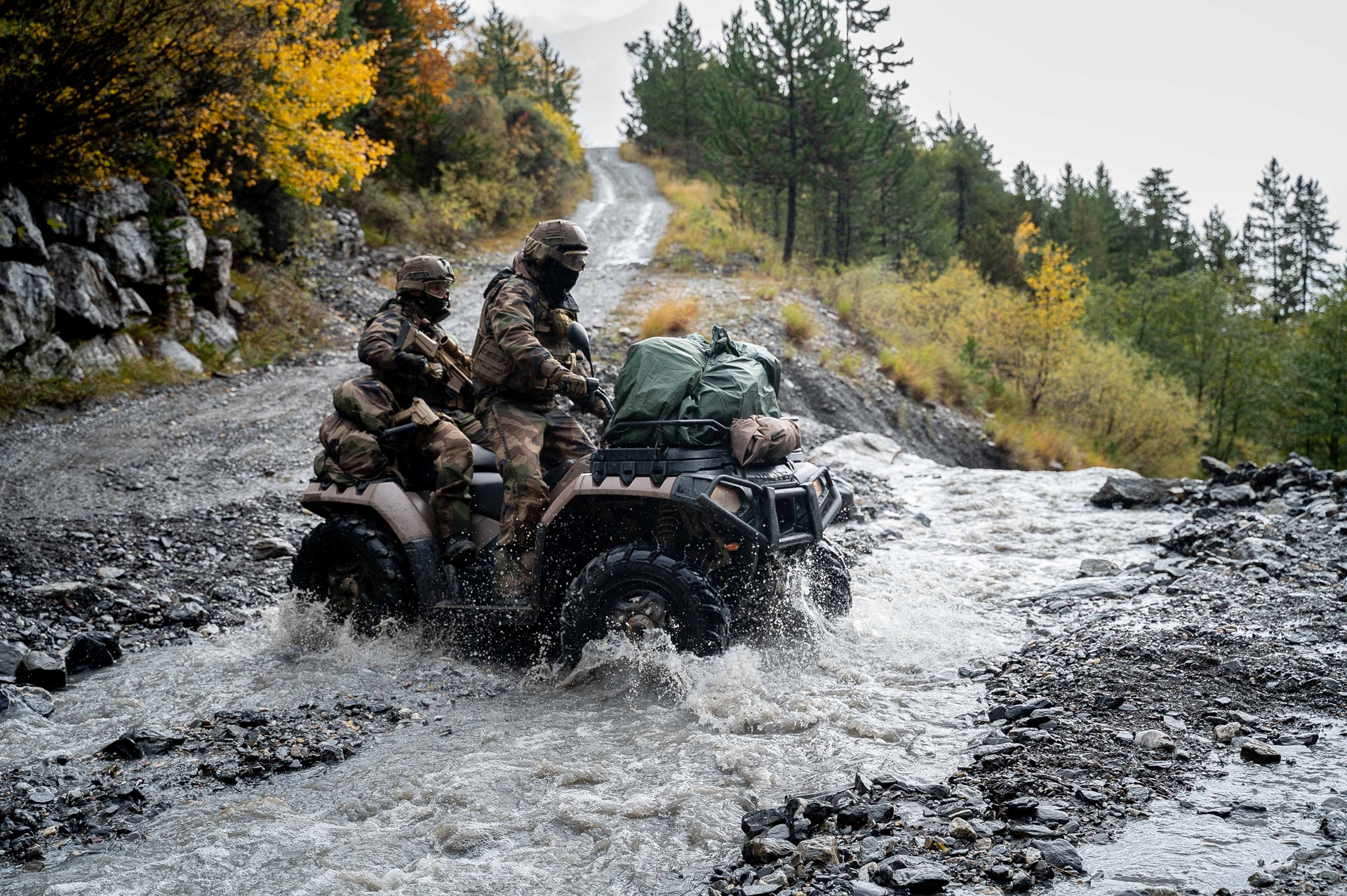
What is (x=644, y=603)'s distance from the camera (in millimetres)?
4875

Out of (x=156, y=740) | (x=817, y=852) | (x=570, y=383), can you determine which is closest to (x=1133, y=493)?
(x=570, y=383)

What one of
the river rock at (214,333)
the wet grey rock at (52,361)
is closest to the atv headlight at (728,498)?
the wet grey rock at (52,361)

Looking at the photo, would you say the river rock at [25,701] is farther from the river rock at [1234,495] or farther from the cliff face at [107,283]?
the river rock at [1234,495]

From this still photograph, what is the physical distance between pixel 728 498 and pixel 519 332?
1631 mm

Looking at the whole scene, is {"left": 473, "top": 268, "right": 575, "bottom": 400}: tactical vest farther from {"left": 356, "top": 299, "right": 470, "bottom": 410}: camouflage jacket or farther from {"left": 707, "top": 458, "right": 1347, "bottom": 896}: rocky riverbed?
{"left": 707, "top": 458, "right": 1347, "bottom": 896}: rocky riverbed

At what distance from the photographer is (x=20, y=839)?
3.64 metres

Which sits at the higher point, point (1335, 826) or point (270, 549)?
point (1335, 826)

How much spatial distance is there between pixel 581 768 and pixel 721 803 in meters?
0.71

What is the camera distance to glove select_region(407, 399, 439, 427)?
5973mm

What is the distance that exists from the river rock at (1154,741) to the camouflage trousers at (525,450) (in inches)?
122

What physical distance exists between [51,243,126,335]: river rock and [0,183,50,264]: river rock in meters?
0.43

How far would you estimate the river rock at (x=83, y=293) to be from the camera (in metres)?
13.2

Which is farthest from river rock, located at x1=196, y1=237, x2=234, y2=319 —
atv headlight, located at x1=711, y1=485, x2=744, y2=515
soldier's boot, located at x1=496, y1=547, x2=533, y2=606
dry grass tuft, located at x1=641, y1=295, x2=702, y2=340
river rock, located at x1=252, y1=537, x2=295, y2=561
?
atv headlight, located at x1=711, y1=485, x2=744, y2=515

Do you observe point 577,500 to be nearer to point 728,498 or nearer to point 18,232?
point 728,498
